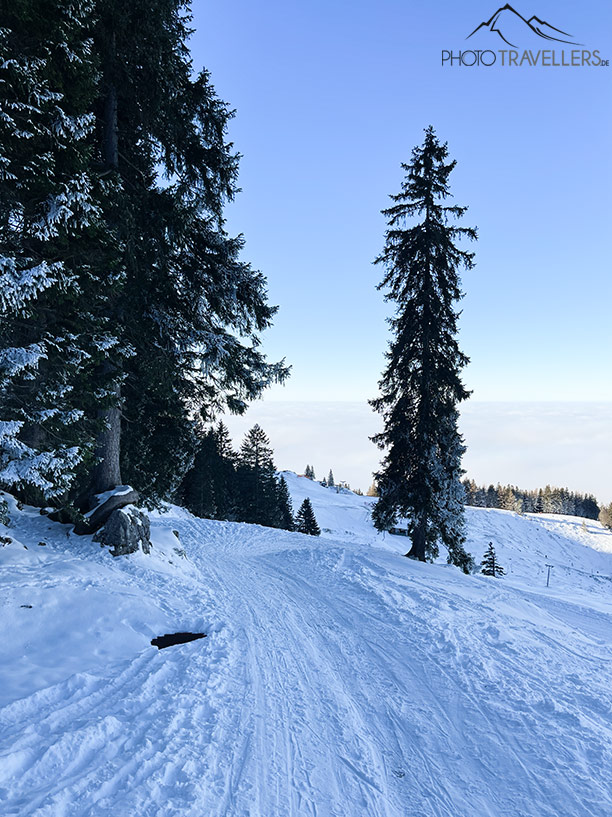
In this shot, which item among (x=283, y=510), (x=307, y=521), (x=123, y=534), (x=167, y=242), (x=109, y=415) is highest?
(x=167, y=242)

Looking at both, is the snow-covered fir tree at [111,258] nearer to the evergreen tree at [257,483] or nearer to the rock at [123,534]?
the rock at [123,534]

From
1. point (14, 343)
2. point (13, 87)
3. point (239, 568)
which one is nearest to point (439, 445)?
point (239, 568)

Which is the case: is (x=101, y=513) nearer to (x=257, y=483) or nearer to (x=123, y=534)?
(x=123, y=534)

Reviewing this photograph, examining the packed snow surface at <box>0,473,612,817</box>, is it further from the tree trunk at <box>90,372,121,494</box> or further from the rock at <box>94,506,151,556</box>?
the tree trunk at <box>90,372,121,494</box>

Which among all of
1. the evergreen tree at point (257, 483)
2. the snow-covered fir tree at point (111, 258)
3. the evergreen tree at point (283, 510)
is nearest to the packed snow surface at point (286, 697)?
the snow-covered fir tree at point (111, 258)

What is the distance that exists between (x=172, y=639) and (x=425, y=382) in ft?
38.7

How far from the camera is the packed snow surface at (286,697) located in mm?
3262

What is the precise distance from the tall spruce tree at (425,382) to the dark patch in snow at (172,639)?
395 inches

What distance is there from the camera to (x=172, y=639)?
612cm

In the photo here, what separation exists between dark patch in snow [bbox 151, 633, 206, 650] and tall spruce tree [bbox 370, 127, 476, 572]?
10036 mm

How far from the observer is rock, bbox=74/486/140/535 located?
363 inches

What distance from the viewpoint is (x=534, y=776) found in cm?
351

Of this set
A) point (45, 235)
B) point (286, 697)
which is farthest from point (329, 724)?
point (45, 235)

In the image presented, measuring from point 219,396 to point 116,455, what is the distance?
315cm
